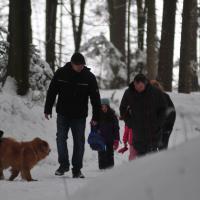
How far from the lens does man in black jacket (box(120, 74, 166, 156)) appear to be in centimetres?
848

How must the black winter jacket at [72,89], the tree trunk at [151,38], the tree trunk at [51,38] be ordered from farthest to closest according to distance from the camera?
the tree trunk at [151,38], the tree trunk at [51,38], the black winter jacket at [72,89]

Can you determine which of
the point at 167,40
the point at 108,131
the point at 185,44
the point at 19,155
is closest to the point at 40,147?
the point at 19,155

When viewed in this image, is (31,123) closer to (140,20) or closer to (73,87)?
(73,87)

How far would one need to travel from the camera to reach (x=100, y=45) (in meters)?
29.9

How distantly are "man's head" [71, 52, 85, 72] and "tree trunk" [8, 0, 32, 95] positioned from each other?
14.3 ft

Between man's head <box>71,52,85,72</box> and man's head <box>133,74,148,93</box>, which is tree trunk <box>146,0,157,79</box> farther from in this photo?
man's head <box>133,74,148,93</box>

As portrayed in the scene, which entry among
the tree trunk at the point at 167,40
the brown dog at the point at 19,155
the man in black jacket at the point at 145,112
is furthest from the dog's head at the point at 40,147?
the tree trunk at the point at 167,40

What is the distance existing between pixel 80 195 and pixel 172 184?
0.53m

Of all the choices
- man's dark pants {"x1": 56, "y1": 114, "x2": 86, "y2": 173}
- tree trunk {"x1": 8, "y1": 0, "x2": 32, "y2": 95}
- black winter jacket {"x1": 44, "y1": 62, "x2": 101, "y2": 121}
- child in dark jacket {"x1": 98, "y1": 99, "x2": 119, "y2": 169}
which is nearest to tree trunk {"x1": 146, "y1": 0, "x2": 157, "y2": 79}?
tree trunk {"x1": 8, "y1": 0, "x2": 32, "y2": 95}

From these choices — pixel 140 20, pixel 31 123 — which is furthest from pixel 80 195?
pixel 140 20

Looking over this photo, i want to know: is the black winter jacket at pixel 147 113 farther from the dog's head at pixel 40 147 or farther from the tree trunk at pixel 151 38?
the tree trunk at pixel 151 38

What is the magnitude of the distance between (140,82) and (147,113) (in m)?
0.48

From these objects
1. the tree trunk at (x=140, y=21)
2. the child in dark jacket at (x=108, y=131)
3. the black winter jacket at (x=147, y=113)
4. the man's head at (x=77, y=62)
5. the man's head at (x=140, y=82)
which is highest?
the tree trunk at (x=140, y=21)

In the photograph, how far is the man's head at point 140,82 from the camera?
27.6 feet
